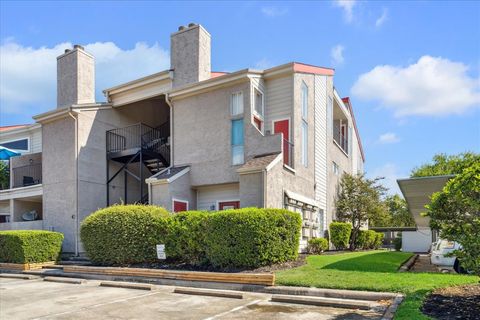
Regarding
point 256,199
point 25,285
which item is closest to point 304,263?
point 256,199

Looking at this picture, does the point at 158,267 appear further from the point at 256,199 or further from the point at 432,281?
the point at 432,281

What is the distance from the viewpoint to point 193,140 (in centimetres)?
1742

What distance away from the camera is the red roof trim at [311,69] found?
16.8 meters

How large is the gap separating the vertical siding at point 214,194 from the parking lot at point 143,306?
255 inches

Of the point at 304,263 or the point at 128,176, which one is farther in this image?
the point at 128,176

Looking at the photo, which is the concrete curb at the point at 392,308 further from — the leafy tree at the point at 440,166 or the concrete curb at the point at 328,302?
the leafy tree at the point at 440,166

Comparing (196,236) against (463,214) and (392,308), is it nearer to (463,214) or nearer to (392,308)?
(392,308)

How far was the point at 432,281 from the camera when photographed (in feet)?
28.8

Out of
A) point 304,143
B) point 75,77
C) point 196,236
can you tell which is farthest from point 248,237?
point 75,77

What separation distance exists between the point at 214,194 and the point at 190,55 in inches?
255

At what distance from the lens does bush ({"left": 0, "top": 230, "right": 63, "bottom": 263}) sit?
1541 centimetres

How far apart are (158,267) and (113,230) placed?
2.15 metres

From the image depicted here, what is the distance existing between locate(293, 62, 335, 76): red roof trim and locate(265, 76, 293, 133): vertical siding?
1.96ft

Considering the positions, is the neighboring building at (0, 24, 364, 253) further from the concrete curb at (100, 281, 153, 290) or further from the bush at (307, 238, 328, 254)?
the concrete curb at (100, 281, 153, 290)
